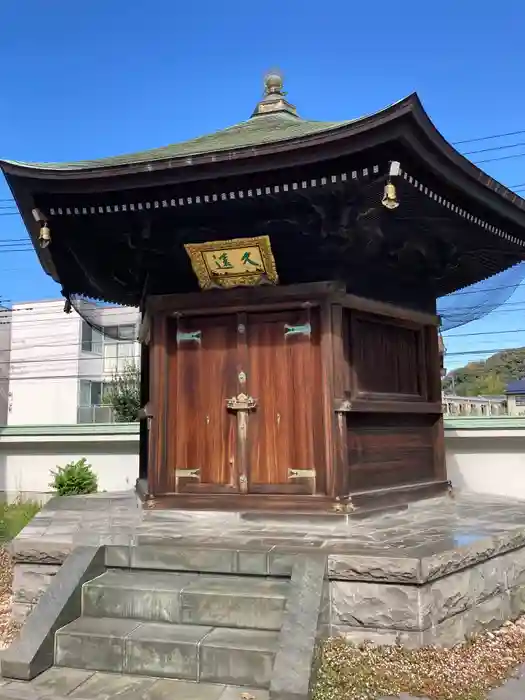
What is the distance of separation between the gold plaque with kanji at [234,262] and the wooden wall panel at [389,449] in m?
1.76

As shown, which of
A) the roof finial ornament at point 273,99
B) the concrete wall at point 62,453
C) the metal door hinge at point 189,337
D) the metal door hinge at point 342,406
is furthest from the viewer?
the concrete wall at point 62,453

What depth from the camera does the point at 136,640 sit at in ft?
13.2

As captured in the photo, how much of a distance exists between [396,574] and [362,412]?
2.26 metres

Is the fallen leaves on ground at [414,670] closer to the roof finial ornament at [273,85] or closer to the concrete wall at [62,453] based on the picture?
the roof finial ornament at [273,85]

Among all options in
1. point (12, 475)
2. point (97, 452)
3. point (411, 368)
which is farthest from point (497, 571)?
point (12, 475)

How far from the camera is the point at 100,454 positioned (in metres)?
12.4

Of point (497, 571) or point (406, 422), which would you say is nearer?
point (497, 571)

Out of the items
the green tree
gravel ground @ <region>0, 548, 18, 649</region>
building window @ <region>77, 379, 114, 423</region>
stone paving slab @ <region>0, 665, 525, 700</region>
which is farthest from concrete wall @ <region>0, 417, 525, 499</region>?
building window @ <region>77, 379, 114, 423</region>

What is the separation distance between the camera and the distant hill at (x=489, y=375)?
65.4 meters

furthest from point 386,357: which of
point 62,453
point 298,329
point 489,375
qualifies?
point 489,375

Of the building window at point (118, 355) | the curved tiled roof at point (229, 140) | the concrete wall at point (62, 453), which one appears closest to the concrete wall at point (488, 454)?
the curved tiled roof at point (229, 140)

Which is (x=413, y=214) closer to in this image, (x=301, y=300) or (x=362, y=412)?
(x=301, y=300)

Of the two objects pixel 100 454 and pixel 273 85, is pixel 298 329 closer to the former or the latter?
pixel 273 85

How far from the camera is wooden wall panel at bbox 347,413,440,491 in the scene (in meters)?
6.23
